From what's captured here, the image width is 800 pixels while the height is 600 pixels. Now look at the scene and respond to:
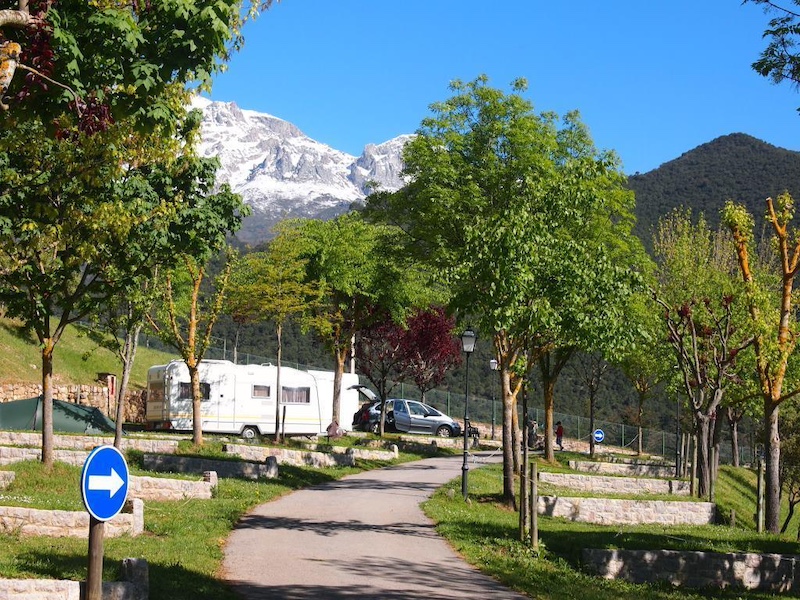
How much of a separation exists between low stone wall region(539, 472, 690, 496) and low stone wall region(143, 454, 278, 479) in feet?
30.7

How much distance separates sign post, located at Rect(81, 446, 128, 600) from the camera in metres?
7.18

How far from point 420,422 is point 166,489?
87.6 feet

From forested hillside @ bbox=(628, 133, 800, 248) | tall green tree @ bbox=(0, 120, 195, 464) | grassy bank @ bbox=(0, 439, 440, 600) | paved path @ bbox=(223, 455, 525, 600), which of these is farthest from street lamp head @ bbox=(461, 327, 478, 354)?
forested hillside @ bbox=(628, 133, 800, 248)

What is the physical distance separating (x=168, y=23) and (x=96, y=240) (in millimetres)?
5137

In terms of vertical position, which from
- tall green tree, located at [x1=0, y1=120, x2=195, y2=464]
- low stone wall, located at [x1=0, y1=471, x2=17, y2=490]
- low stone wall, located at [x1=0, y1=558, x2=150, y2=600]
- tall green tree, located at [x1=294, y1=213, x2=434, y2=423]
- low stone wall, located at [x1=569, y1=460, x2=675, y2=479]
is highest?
tall green tree, located at [x1=294, y1=213, x2=434, y2=423]

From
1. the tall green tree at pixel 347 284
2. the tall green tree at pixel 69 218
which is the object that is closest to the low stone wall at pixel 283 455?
the tall green tree at pixel 69 218

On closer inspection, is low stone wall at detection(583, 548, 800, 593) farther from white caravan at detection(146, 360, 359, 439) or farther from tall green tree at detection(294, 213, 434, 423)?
tall green tree at detection(294, 213, 434, 423)

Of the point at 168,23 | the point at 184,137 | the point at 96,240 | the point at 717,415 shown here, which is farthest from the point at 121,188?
the point at 717,415

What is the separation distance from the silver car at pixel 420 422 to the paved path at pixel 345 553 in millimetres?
22074

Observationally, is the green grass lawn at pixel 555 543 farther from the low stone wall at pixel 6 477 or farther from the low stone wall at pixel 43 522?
the low stone wall at pixel 6 477

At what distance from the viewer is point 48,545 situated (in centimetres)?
1202

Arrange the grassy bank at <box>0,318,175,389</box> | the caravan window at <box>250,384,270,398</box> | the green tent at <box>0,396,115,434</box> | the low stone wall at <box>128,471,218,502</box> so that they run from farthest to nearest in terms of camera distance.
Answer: the grassy bank at <box>0,318,175,389</box> < the caravan window at <box>250,384,270,398</box> < the green tent at <box>0,396,115,434</box> < the low stone wall at <box>128,471,218,502</box>

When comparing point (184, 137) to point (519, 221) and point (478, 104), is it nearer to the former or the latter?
point (519, 221)

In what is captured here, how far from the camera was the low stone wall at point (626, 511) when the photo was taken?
22.1 metres
